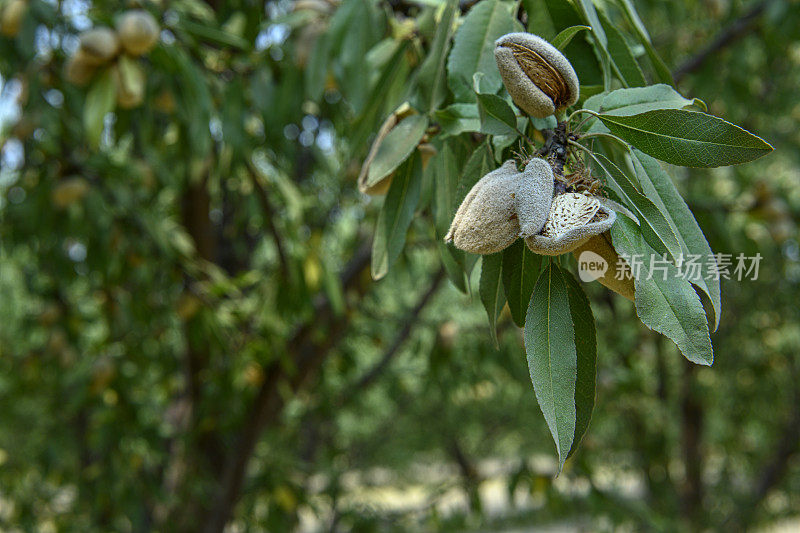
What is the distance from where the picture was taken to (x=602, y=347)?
11.2ft

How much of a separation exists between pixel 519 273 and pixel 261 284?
1.70 metres

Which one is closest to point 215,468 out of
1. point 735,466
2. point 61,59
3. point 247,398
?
point 247,398

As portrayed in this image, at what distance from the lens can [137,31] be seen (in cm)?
129

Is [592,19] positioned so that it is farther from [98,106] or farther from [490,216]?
[98,106]

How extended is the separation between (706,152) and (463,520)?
2.39 m

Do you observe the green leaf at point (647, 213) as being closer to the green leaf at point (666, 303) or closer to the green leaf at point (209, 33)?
the green leaf at point (666, 303)

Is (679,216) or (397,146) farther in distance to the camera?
(397,146)

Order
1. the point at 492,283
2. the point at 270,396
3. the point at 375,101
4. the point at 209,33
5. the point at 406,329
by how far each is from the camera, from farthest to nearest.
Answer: the point at 406,329
the point at 270,396
the point at 209,33
the point at 375,101
the point at 492,283

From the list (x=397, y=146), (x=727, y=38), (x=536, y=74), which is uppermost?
(x=536, y=74)

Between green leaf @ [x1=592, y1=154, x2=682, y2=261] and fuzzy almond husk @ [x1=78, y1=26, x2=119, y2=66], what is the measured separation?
3.48 feet

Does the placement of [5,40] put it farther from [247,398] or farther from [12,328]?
[12,328]

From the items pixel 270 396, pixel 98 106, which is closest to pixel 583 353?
pixel 98 106

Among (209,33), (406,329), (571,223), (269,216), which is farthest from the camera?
(406,329)

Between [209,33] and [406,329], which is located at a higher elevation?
[209,33]
